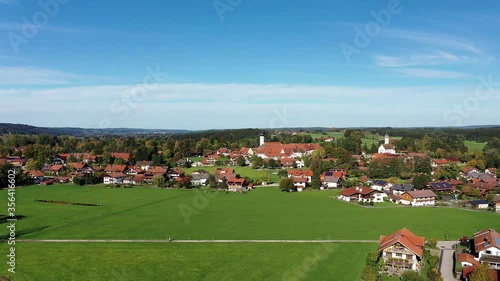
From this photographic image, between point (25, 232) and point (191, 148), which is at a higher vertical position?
point (191, 148)

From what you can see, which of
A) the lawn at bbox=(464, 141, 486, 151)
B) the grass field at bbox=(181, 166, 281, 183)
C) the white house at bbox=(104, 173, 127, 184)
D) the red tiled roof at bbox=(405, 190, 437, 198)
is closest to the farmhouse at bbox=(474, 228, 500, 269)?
the red tiled roof at bbox=(405, 190, 437, 198)

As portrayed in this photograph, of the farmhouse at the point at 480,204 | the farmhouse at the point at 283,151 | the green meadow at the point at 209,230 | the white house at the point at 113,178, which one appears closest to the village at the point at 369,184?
the farmhouse at the point at 480,204

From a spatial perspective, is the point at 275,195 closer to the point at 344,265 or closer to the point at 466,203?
the point at 466,203

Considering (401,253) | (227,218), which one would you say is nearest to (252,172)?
(227,218)

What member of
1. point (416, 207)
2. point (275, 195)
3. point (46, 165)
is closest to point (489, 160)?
point (416, 207)

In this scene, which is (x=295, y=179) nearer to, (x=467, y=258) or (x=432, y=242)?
(x=432, y=242)
